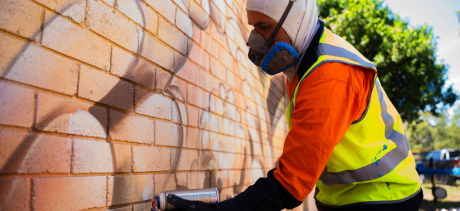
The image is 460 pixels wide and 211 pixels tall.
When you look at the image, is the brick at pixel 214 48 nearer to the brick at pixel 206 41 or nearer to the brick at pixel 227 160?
the brick at pixel 206 41

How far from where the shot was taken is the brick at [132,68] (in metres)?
1.70

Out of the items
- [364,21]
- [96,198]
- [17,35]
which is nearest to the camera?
[17,35]

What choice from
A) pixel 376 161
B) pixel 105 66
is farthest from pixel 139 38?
pixel 376 161

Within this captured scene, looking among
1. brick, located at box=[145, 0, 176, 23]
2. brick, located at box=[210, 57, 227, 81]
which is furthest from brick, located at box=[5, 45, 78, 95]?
brick, located at box=[210, 57, 227, 81]

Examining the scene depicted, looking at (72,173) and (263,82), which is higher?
(263,82)

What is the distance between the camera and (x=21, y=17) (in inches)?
47.7

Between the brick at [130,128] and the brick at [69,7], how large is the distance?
46 cm

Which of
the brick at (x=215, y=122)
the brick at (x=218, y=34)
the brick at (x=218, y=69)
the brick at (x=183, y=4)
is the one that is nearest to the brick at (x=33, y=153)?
the brick at (x=183, y=4)

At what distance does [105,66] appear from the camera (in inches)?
63.5

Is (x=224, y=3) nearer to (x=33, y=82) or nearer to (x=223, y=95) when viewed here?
(x=223, y=95)

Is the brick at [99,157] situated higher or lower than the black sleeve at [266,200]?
higher

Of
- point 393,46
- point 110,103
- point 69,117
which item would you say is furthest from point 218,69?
point 393,46

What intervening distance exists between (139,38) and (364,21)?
11158mm

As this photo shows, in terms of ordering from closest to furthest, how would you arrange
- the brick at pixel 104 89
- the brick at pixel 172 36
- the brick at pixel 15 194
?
the brick at pixel 15 194
the brick at pixel 104 89
the brick at pixel 172 36
